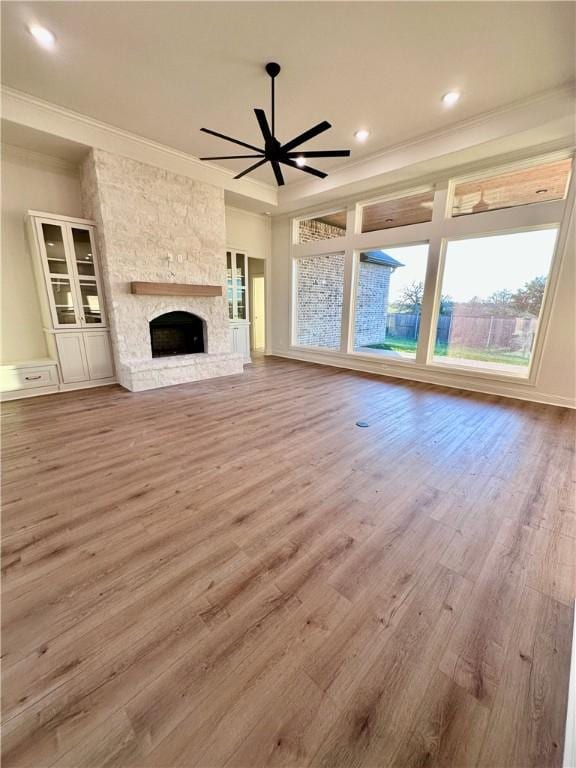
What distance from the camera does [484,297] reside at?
4.76m

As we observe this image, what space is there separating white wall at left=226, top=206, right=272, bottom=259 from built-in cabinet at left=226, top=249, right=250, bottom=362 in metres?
0.31

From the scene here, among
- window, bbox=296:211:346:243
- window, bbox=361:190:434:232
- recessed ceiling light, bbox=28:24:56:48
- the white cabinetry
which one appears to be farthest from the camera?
the white cabinetry

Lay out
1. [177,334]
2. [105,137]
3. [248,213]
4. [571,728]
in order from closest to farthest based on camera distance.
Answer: [571,728] < [105,137] < [177,334] < [248,213]

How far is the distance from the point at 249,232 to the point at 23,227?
415 cm

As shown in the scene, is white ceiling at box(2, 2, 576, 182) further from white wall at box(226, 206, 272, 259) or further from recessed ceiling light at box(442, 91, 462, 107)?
white wall at box(226, 206, 272, 259)

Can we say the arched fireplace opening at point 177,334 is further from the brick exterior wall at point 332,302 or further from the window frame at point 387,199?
the window frame at point 387,199

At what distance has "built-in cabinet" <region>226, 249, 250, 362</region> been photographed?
6656 mm

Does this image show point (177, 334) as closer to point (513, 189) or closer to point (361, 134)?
point (361, 134)

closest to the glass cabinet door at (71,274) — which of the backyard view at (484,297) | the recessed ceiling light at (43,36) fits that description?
the recessed ceiling light at (43,36)

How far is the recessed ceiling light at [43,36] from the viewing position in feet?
8.73

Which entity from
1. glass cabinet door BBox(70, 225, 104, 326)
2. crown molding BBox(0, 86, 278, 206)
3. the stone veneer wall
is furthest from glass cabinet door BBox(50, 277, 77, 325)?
crown molding BBox(0, 86, 278, 206)

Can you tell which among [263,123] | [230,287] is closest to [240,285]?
[230,287]

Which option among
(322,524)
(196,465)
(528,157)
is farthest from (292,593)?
(528,157)

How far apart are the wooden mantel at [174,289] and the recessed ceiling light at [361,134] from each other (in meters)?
3.21
